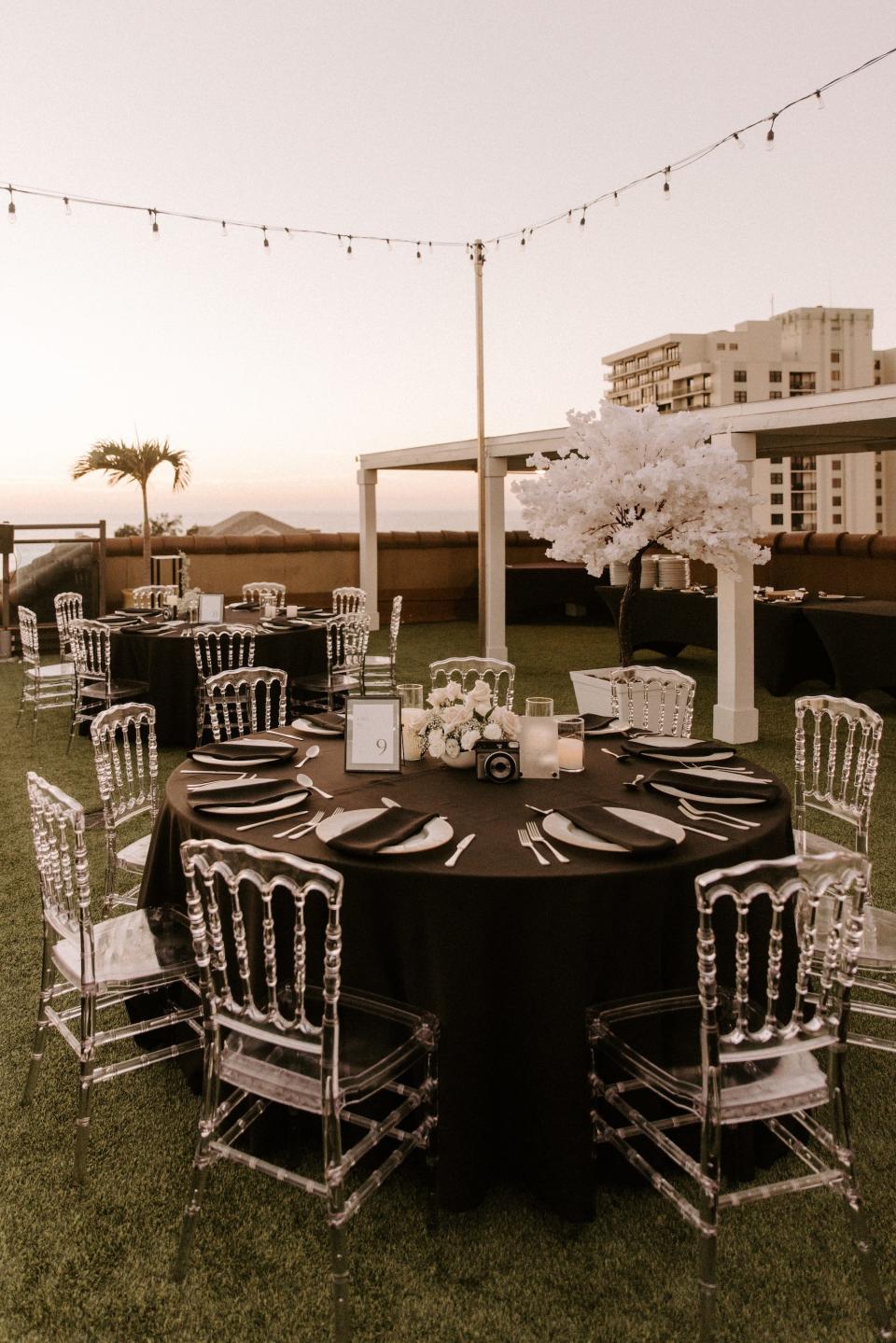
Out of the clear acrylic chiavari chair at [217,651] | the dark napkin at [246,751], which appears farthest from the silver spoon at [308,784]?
the clear acrylic chiavari chair at [217,651]

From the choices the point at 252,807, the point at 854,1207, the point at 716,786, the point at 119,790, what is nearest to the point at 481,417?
the point at 119,790

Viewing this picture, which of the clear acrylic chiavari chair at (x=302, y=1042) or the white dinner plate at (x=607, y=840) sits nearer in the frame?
the clear acrylic chiavari chair at (x=302, y=1042)

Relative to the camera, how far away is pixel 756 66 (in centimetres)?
639

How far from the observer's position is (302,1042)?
1.77m

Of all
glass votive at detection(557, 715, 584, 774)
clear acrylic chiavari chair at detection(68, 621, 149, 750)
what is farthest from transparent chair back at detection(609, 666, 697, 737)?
clear acrylic chiavari chair at detection(68, 621, 149, 750)

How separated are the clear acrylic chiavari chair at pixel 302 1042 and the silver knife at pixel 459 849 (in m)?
0.27

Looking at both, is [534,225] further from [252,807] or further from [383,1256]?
[383,1256]

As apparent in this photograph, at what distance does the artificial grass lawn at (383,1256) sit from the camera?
5.76ft

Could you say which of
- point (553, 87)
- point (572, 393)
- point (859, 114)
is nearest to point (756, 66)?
point (859, 114)

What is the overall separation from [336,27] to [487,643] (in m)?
5.52

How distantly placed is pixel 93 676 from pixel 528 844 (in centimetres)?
492

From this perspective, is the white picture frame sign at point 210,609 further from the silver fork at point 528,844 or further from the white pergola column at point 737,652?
the silver fork at point 528,844

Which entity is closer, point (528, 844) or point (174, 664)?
point (528, 844)

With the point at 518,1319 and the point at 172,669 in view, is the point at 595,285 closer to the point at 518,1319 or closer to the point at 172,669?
the point at 172,669
